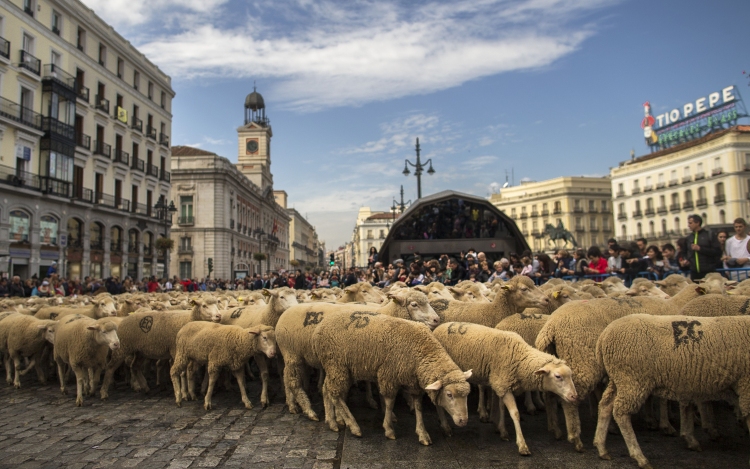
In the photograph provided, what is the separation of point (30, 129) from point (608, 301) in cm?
3343

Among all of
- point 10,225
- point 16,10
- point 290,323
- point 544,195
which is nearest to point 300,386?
point 290,323

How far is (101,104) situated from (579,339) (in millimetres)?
39601

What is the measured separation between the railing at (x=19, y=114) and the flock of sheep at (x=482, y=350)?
25.0 meters

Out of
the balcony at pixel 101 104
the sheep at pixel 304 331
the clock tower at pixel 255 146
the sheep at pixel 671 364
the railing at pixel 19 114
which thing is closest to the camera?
the sheep at pixel 671 364

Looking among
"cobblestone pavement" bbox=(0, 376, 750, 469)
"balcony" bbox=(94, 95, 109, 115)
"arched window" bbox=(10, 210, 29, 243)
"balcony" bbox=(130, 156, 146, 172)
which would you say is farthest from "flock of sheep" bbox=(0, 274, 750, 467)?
"balcony" bbox=(130, 156, 146, 172)

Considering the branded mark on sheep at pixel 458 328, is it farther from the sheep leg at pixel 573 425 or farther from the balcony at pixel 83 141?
the balcony at pixel 83 141

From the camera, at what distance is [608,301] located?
19.0 feet

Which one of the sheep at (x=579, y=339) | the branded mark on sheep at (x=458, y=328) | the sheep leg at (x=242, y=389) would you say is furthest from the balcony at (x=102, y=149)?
the sheep at (x=579, y=339)

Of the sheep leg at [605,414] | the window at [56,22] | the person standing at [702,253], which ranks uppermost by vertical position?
the window at [56,22]

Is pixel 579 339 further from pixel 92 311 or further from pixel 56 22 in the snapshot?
pixel 56 22

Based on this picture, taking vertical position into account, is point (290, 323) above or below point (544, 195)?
below

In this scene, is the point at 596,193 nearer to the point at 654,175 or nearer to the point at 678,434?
the point at 654,175

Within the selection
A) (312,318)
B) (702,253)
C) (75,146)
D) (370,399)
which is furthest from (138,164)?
(702,253)

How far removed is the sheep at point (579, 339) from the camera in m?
5.04
